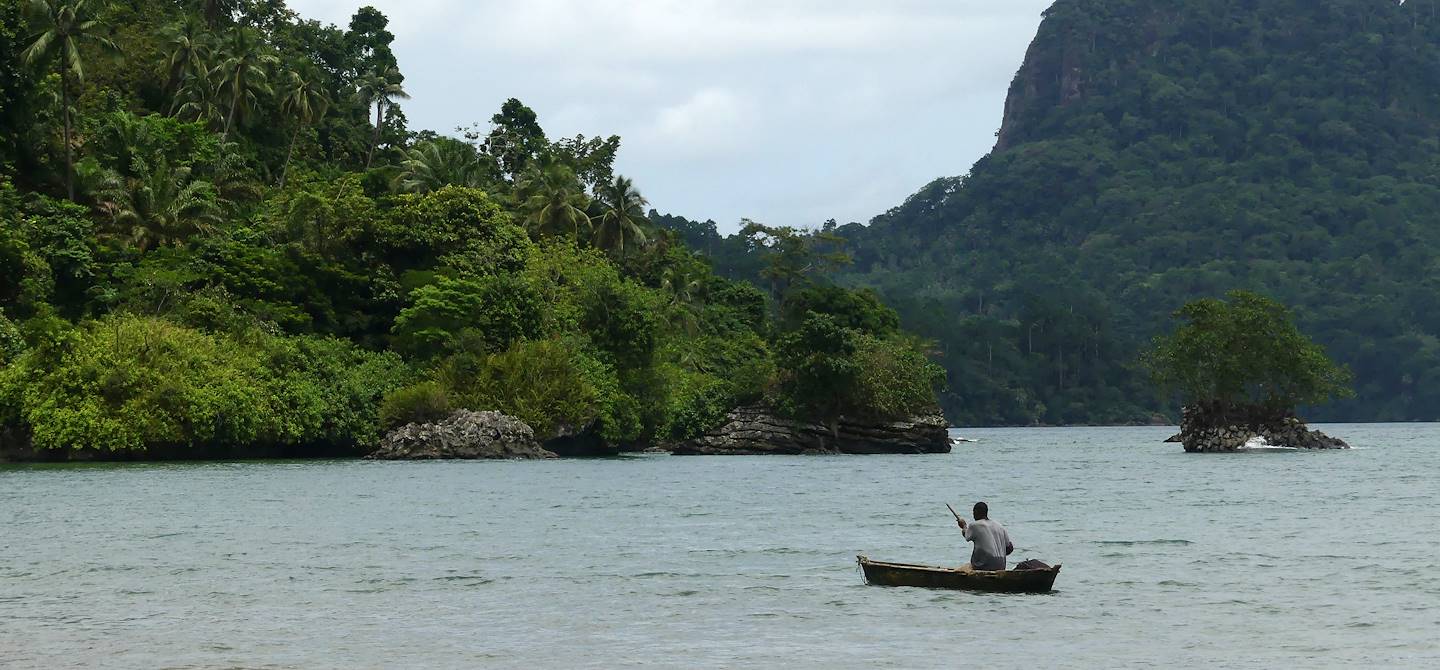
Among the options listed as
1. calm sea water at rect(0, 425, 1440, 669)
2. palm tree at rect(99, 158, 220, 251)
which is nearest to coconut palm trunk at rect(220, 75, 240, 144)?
palm tree at rect(99, 158, 220, 251)

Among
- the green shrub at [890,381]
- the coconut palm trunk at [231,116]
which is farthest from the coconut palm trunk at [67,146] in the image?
the green shrub at [890,381]

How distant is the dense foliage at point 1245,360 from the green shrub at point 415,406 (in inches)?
→ 1740

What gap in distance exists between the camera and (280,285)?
77375mm

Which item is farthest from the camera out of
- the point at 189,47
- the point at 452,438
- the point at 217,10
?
the point at 217,10

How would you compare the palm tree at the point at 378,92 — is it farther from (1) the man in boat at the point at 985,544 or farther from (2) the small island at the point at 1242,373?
(1) the man in boat at the point at 985,544

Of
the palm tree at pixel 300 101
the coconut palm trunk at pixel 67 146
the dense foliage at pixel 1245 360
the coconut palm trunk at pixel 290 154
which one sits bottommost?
the dense foliage at pixel 1245 360

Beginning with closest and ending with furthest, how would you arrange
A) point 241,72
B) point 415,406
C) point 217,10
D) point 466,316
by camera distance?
point 415,406 → point 466,316 → point 241,72 → point 217,10

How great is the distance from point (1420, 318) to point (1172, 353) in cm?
12420

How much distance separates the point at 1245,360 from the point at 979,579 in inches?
2613

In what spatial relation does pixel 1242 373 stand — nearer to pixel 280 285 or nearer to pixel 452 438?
pixel 452 438

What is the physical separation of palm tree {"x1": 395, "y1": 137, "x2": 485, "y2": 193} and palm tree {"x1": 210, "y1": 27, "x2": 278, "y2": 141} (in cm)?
1043

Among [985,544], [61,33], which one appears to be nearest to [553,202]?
[61,33]

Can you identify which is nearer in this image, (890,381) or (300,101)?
(890,381)

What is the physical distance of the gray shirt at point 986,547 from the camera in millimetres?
25547
